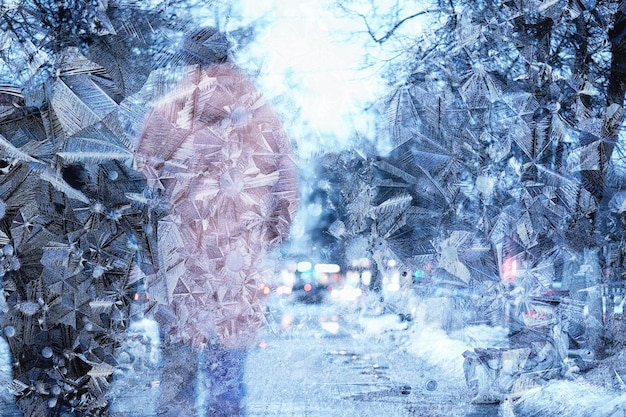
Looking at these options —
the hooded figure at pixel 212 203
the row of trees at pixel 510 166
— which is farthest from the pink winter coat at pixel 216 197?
the row of trees at pixel 510 166

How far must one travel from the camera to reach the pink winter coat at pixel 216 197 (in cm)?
107

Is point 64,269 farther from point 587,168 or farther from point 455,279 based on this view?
point 587,168

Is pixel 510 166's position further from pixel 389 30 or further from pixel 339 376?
pixel 339 376

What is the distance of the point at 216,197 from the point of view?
1095 millimetres

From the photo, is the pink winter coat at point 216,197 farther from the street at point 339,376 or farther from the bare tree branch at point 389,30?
the bare tree branch at point 389,30

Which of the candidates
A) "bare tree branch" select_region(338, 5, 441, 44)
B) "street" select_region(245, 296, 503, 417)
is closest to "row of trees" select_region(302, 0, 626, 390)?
"bare tree branch" select_region(338, 5, 441, 44)

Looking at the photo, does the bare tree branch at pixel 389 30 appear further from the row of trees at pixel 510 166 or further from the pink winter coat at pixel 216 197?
the pink winter coat at pixel 216 197

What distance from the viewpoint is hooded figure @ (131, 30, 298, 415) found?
3.50 ft

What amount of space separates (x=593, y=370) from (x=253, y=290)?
0.77 metres

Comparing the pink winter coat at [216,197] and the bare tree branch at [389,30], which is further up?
the bare tree branch at [389,30]

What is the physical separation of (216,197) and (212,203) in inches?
0.6

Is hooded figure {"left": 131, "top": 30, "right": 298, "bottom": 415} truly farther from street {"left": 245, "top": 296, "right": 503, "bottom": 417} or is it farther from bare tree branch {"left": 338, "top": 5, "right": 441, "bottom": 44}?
bare tree branch {"left": 338, "top": 5, "right": 441, "bottom": 44}

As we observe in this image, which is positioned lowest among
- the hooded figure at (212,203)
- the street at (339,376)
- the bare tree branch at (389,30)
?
the street at (339,376)

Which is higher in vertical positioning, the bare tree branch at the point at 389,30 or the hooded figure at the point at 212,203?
the bare tree branch at the point at 389,30
